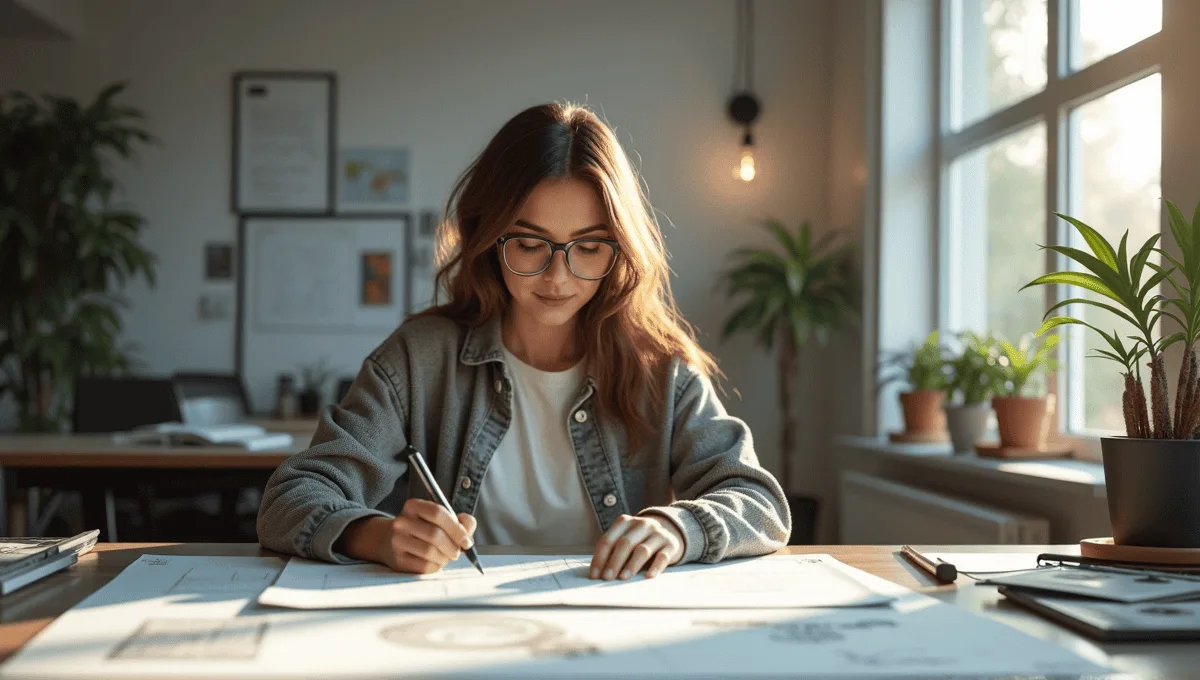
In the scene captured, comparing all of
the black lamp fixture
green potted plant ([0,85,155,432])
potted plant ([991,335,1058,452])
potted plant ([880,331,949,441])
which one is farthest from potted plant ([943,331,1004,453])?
green potted plant ([0,85,155,432])

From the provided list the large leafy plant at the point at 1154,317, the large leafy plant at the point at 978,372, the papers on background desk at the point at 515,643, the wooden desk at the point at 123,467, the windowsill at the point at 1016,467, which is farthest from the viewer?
the large leafy plant at the point at 978,372

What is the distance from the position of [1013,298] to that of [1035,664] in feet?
9.84

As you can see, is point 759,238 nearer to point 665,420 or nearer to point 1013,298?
point 1013,298

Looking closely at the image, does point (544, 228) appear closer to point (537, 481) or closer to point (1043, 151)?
point (537, 481)

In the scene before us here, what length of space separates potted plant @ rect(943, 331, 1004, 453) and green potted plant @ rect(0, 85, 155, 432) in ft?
10.6

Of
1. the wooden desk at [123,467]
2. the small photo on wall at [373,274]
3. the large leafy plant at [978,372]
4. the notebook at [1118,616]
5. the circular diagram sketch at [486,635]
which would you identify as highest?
the small photo on wall at [373,274]

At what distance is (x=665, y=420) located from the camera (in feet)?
5.32

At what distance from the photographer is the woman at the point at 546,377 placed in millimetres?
1540

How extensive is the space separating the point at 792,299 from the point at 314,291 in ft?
7.20

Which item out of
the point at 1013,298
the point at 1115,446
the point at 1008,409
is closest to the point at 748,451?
the point at 1115,446

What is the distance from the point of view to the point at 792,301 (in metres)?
4.47

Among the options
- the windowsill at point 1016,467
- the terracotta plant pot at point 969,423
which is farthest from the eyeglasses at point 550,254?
the terracotta plant pot at point 969,423

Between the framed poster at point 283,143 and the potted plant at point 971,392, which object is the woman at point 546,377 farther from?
the framed poster at point 283,143

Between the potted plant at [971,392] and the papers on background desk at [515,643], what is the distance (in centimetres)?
238
